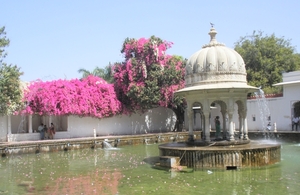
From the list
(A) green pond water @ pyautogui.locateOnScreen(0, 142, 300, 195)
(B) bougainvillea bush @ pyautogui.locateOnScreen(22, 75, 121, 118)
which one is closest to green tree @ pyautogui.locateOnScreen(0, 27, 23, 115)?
(B) bougainvillea bush @ pyautogui.locateOnScreen(22, 75, 121, 118)

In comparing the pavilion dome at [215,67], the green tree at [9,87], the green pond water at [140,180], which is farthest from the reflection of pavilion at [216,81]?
the green tree at [9,87]

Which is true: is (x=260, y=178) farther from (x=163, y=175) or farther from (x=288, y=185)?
(x=163, y=175)

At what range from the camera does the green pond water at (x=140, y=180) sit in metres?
10.4

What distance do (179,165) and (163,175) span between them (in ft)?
5.18

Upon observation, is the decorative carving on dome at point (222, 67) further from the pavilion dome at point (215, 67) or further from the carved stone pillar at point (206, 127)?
the carved stone pillar at point (206, 127)

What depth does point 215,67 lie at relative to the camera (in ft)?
49.6

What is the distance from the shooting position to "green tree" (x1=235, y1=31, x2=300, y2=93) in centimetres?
3625

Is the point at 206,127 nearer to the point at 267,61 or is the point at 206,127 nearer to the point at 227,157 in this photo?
the point at 227,157

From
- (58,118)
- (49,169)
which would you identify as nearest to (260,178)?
(49,169)

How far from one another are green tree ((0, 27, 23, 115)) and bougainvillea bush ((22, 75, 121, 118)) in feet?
4.40

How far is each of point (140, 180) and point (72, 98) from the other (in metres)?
17.1

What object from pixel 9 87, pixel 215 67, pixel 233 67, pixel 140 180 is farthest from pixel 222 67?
pixel 9 87

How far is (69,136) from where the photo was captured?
97.5ft

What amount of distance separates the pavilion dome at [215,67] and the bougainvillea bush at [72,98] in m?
14.0
